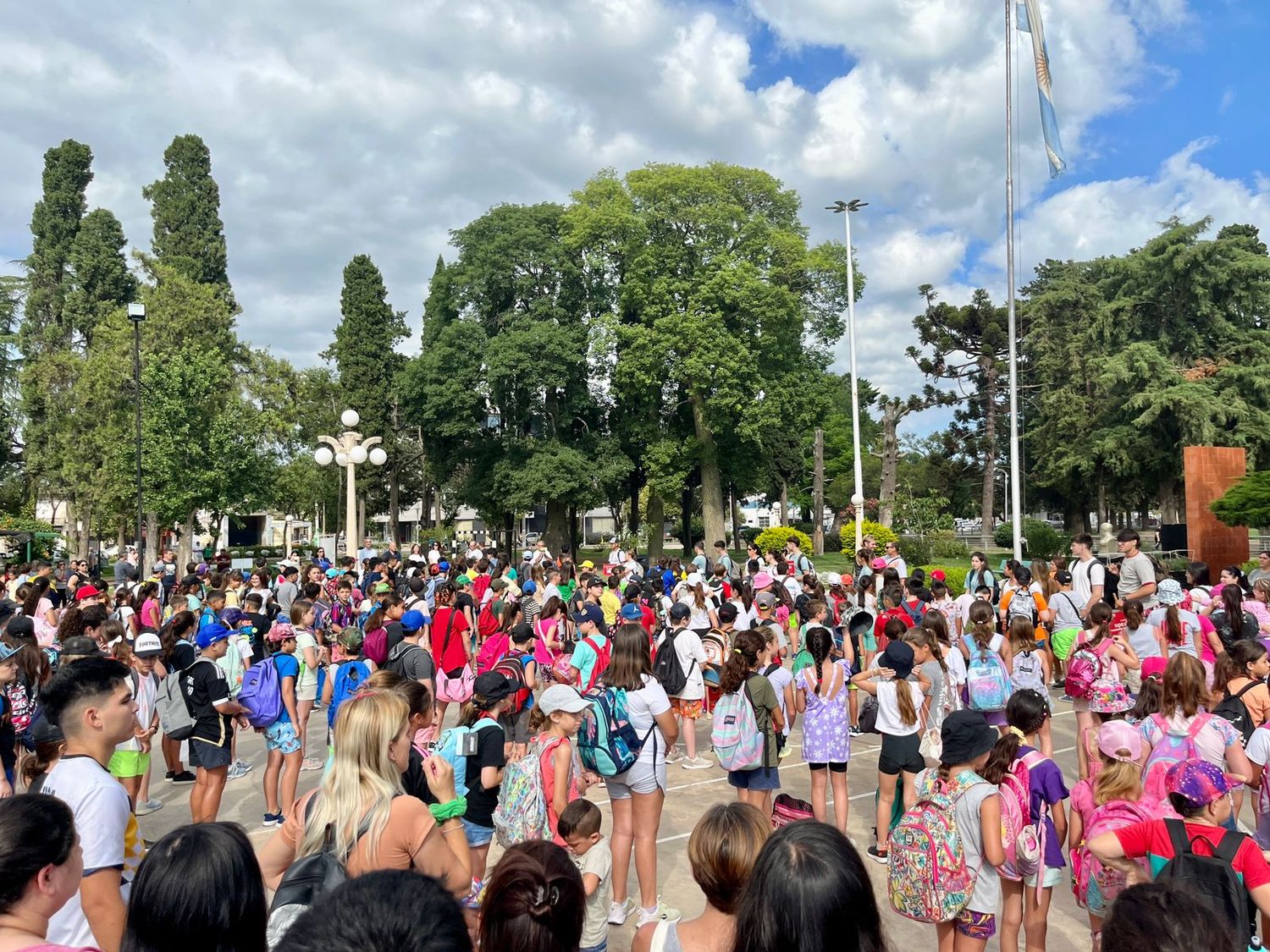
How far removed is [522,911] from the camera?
2180 millimetres

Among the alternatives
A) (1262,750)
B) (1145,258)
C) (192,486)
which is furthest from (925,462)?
(1262,750)

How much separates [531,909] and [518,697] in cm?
345

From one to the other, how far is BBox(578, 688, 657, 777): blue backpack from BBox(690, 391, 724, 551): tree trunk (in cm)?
2907

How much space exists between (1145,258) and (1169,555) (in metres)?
19.6

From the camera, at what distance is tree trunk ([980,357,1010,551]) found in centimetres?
4903

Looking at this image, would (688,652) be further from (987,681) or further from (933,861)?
(933,861)

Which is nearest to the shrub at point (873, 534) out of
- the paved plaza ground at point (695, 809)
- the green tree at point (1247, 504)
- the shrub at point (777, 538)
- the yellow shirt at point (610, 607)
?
the shrub at point (777, 538)

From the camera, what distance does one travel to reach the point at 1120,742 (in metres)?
Answer: 3.84

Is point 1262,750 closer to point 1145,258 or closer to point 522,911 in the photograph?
point 522,911

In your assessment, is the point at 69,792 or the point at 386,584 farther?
the point at 386,584

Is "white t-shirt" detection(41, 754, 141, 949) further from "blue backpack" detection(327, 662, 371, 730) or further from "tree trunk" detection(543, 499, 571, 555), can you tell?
"tree trunk" detection(543, 499, 571, 555)

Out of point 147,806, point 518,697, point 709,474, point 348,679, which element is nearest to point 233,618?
point 147,806

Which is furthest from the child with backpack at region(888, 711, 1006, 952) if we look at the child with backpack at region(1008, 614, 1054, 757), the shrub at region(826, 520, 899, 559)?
the shrub at region(826, 520, 899, 559)

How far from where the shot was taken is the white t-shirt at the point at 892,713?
19.0ft
